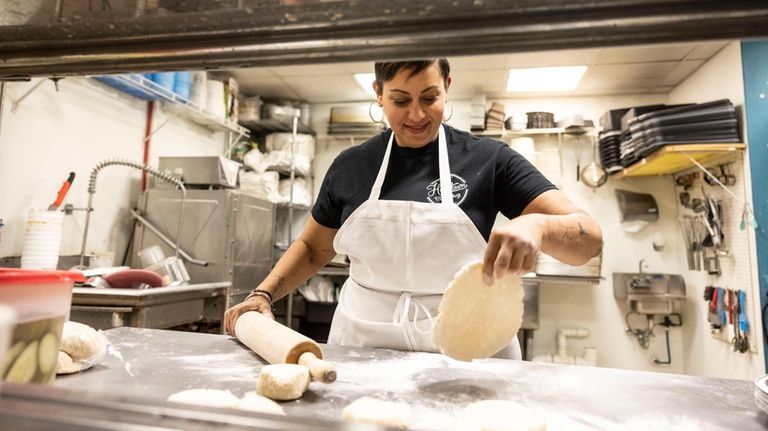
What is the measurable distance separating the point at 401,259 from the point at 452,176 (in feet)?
1.01

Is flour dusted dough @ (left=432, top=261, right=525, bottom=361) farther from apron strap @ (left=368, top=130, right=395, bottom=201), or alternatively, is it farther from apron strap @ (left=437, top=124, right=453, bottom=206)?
apron strap @ (left=368, top=130, right=395, bottom=201)

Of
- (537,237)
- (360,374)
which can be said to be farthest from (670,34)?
(360,374)

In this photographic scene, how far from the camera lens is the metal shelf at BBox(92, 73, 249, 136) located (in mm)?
A: 2841

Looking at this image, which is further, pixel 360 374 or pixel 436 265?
pixel 436 265

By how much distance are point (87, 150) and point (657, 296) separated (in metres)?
4.46

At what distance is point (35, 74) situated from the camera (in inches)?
23.9

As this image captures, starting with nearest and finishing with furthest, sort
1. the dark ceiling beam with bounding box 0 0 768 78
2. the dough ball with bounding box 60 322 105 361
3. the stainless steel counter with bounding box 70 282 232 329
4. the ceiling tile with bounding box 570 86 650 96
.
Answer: the dark ceiling beam with bounding box 0 0 768 78 < the dough ball with bounding box 60 322 105 361 < the stainless steel counter with bounding box 70 282 232 329 < the ceiling tile with bounding box 570 86 650 96

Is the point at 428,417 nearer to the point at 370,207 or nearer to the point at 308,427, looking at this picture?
the point at 308,427

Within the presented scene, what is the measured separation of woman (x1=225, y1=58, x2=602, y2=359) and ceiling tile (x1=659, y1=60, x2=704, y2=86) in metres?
3.06

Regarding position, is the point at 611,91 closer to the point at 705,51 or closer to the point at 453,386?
the point at 705,51

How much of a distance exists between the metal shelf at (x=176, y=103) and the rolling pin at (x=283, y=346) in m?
1.92

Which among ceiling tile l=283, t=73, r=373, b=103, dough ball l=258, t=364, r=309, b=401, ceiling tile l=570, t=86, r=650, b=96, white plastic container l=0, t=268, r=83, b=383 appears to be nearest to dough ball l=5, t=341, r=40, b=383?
white plastic container l=0, t=268, r=83, b=383

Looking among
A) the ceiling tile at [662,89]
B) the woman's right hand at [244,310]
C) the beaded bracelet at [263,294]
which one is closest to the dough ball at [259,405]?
the woman's right hand at [244,310]

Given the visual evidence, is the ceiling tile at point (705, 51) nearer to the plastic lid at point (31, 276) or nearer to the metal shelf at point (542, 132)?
the metal shelf at point (542, 132)
